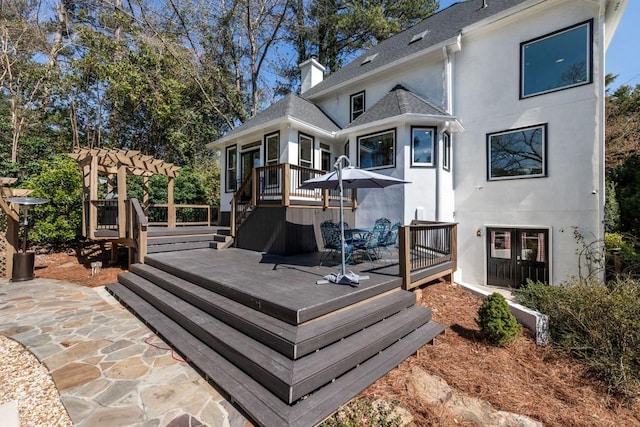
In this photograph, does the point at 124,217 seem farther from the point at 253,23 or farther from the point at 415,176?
the point at 253,23

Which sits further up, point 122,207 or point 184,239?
point 122,207

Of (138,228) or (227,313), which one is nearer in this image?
(227,313)

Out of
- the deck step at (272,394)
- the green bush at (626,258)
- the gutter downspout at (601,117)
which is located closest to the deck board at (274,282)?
the deck step at (272,394)

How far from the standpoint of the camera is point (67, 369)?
3348 millimetres

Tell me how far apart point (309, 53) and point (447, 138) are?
14.1m

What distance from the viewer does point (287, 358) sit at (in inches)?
119

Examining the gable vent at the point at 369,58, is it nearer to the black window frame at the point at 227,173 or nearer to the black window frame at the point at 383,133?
the black window frame at the point at 383,133

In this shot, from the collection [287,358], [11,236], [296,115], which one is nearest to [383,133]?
[296,115]

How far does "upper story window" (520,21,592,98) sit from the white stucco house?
0.03 metres

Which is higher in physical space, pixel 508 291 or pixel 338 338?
pixel 338 338

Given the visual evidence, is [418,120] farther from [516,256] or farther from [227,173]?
[227,173]

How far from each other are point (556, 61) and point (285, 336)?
34.7 feet

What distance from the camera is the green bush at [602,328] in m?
3.63

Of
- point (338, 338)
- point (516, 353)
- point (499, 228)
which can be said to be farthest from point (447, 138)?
point (338, 338)
